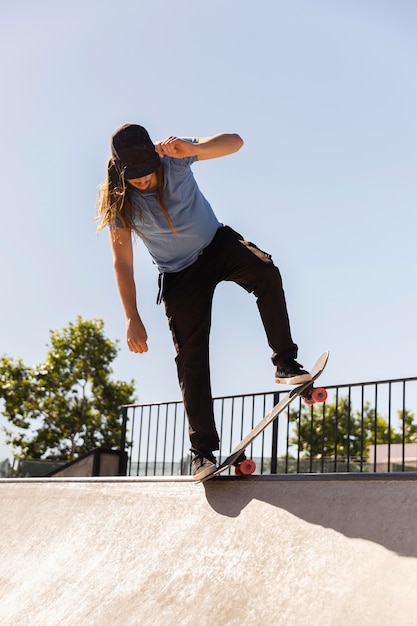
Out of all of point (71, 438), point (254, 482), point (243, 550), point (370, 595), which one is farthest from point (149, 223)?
point (71, 438)

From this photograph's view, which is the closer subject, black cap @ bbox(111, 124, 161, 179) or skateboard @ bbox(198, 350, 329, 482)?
black cap @ bbox(111, 124, 161, 179)

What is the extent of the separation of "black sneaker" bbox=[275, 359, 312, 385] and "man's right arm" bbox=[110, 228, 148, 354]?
0.88m

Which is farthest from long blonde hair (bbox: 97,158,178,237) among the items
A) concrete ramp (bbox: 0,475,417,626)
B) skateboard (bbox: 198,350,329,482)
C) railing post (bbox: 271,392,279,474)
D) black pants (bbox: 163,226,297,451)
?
railing post (bbox: 271,392,279,474)

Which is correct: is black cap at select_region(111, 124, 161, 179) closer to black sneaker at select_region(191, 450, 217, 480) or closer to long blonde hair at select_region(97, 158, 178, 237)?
long blonde hair at select_region(97, 158, 178, 237)

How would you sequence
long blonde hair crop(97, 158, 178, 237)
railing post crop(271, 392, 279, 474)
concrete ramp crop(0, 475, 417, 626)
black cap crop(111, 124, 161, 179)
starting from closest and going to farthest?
1. concrete ramp crop(0, 475, 417, 626)
2. black cap crop(111, 124, 161, 179)
3. long blonde hair crop(97, 158, 178, 237)
4. railing post crop(271, 392, 279, 474)

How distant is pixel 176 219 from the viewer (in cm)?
394

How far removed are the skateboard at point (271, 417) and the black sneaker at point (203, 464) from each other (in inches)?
1.2

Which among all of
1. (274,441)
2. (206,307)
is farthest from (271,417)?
(274,441)

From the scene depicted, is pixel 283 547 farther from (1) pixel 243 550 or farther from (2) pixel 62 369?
(2) pixel 62 369

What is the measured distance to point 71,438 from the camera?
26.3 m

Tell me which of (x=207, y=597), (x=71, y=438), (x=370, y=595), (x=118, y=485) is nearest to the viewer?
(x=370, y=595)

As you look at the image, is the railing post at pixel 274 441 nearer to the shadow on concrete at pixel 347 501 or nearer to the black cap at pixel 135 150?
the shadow on concrete at pixel 347 501

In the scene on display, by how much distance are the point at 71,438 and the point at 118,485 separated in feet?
74.0

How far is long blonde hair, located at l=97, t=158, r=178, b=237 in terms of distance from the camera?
12.7 ft
